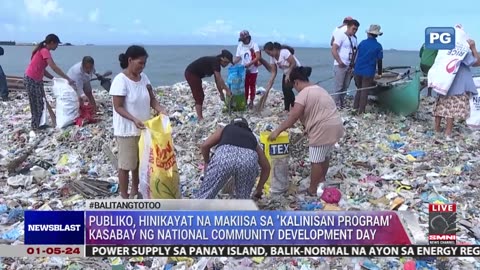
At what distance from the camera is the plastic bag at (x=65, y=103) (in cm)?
795

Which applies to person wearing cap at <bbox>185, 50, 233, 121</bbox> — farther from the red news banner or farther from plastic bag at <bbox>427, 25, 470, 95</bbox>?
the red news banner

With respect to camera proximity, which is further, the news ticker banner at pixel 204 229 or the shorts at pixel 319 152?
the shorts at pixel 319 152

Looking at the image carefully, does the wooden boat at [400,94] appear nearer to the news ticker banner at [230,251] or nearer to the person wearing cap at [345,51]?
the person wearing cap at [345,51]

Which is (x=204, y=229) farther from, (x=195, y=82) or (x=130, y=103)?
(x=195, y=82)

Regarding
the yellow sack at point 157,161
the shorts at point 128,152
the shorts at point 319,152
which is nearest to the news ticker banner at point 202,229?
the yellow sack at point 157,161

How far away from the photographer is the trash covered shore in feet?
13.3

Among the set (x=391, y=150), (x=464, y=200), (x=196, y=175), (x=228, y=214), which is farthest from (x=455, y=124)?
(x=228, y=214)

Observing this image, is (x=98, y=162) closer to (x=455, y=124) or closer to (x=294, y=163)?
(x=294, y=163)

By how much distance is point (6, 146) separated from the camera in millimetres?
7543

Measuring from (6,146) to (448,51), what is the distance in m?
6.69

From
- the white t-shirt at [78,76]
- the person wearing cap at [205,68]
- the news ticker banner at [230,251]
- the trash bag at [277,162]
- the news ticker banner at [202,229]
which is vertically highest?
the person wearing cap at [205,68]

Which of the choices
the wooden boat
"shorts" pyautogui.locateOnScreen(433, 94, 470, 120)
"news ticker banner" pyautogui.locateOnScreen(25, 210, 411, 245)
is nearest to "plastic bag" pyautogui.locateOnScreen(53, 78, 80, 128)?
"news ticker banner" pyautogui.locateOnScreen(25, 210, 411, 245)

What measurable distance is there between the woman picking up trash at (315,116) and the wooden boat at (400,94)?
371cm

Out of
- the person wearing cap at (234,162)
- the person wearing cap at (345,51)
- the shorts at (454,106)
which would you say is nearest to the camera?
the person wearing cap at (234,162)
